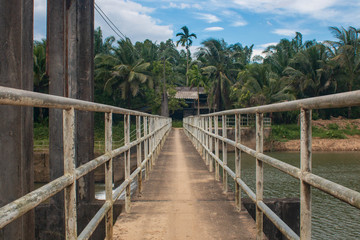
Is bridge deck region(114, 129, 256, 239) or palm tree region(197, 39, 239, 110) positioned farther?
palm tree region(197, 39, 239, 110)

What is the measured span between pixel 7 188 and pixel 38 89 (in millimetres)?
25649

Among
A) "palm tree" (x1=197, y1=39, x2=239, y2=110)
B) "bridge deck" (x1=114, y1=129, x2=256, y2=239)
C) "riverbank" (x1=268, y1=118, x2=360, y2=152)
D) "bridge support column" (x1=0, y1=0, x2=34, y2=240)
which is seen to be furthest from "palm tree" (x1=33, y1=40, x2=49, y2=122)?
"bridge support column" (x1=0, y1=0, x2=34, y2=240)

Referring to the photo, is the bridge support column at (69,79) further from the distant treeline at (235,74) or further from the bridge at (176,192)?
the distant treeline at (235,74)

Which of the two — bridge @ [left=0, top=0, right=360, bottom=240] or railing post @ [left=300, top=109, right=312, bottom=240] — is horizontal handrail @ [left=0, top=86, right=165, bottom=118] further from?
railing post @ [left=300, top=109, right=312, bottom=240]

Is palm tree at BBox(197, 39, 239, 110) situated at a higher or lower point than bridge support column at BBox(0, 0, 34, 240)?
higher

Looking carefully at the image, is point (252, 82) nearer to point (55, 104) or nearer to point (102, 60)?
point (102, 60)

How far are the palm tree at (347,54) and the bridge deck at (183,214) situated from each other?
2716cm

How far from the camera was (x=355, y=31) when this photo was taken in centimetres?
2966

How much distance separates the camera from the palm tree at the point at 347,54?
1120 inches

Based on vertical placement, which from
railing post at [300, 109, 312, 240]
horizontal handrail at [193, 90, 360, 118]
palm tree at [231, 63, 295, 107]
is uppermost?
palm tree at [231, 63, 295, 107]

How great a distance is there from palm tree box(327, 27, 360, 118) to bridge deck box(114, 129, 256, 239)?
27156mm

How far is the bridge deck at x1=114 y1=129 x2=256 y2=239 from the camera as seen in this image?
2988 millimetres

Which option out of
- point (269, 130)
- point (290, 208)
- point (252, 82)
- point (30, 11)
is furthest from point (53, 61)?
point (252, 82)

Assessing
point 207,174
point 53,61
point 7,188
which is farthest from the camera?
point 207,174
